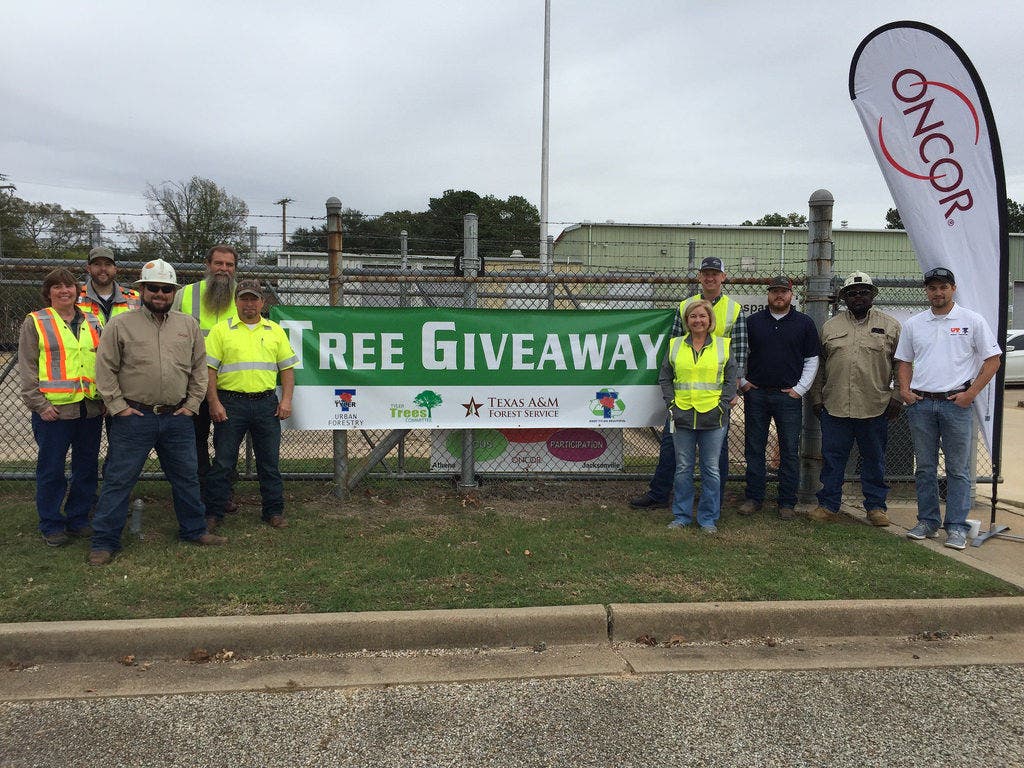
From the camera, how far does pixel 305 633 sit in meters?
3.78

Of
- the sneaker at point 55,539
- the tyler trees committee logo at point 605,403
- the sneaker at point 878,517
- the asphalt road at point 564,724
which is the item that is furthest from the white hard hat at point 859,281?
the sneaker at point 55,539

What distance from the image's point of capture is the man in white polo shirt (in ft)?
17.2

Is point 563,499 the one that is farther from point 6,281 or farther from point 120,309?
point 6,281

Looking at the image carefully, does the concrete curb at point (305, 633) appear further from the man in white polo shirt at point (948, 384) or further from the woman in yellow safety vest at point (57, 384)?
the man in white polo shirt at point (948, 384)

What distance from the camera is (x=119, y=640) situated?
369 cm

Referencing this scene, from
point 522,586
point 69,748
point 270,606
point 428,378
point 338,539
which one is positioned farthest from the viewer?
point 428,378

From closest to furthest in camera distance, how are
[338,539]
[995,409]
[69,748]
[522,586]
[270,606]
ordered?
[69,748], [270,606], [522,586], [338,539], [995,409]

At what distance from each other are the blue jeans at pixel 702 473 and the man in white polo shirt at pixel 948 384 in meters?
1.47

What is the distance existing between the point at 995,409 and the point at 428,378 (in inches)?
178

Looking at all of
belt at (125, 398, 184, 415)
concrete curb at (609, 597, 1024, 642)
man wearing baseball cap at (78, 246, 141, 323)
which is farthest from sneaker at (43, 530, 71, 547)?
concrete curb at (609, 597, 1024, 642)

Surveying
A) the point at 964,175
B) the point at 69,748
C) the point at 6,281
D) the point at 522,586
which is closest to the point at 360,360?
the point at 522,586

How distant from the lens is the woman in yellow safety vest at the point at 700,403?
5.43 m

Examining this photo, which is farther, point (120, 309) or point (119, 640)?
point (120, 309)

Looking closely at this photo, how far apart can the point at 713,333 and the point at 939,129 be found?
2.38m
